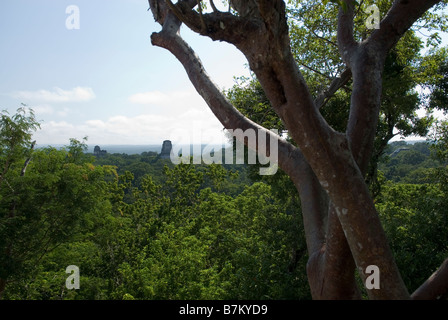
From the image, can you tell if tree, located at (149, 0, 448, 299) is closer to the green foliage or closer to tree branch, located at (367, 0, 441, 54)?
tree branch, located at (367, 0, 441, 54)

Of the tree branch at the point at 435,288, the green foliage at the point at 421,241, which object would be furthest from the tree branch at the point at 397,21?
the green foliage at the point at 421,241

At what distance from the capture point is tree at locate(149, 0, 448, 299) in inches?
76.5

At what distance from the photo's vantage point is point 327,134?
208cm

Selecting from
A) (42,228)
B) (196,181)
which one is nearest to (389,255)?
(42,228)

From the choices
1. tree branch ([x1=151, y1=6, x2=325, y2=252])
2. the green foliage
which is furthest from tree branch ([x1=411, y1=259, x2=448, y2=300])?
the green foliage

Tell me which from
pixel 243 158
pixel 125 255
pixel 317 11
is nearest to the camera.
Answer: pixel 317 11

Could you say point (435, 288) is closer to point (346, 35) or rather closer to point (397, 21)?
point (397, 21)

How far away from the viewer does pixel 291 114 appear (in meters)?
2.12

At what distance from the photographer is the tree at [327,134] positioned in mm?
1942

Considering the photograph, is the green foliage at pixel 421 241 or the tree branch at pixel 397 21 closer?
the tree branch at pixel 397 21

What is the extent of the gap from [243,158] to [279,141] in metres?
3.92

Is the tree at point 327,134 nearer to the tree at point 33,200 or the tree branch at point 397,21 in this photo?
the tree branch at point 397,21

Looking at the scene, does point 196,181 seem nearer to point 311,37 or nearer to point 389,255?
point 311,37

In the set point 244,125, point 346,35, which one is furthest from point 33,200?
point 346,35
